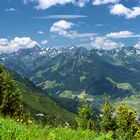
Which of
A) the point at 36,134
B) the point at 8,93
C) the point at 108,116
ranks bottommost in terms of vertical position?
the point at 108,116

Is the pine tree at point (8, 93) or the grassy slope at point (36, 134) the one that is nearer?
the grassy slope at point (36, 134)

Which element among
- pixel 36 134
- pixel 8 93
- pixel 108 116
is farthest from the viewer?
pixel 108 116

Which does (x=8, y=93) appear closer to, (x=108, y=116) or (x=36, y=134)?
(x=108, y=116)

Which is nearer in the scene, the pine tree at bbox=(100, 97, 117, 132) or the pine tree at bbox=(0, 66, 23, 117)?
the pine tree at bbox=(0, 66, 23, 117)

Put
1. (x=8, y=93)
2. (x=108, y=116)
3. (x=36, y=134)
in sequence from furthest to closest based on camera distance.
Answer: (x=108, y=116) → (x=8, y=93) → (x=36, y=134)

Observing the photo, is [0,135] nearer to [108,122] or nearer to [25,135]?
[25,135]

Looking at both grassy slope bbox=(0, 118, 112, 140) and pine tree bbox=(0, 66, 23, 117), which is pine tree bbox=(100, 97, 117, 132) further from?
grassy slope bbox=(0, 118, 112, 140)

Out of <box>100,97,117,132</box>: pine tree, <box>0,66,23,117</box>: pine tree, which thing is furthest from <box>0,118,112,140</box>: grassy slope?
<box>100,97,117,132</box>: pine tree

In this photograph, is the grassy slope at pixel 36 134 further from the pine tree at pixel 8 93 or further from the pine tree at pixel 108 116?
the pine tree at pixel 108 116

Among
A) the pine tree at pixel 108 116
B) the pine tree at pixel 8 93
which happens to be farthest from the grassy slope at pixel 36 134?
the pine tree at pixel 108 116

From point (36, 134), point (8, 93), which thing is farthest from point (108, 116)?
point (36, 134)

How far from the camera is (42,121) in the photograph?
1371 cm

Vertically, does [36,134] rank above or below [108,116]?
above

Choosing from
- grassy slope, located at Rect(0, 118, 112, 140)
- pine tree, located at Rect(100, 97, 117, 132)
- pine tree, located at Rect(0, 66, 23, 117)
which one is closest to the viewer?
grassy slope, located at Rect(0, 118, 112, 140)
